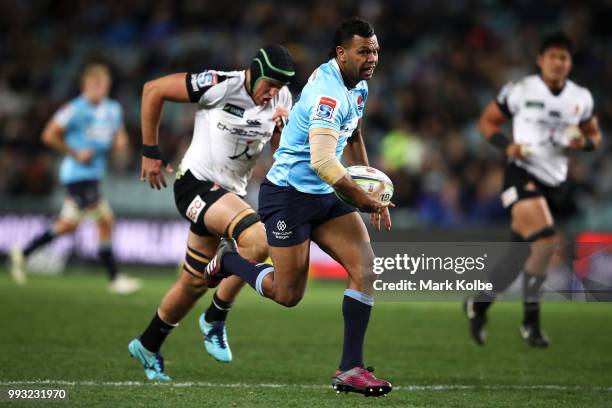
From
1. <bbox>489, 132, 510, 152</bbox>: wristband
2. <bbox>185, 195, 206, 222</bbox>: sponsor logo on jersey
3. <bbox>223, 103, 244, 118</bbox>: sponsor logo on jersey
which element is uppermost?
<bbox>223, 103, 244, 118</bbox>: sponsor logo on jersey

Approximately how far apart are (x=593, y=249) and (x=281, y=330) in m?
3.30

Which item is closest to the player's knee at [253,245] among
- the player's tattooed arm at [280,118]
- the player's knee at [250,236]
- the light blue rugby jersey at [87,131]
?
the player's knee at [250,236]

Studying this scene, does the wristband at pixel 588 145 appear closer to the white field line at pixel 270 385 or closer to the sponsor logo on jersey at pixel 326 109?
the white field line at pixel 270 385

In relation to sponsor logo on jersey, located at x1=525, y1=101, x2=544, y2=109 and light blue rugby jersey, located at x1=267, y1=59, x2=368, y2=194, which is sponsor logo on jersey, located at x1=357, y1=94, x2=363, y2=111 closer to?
light blue rugby jersey, located at x1=267, y1=59, x2=368, y2=194

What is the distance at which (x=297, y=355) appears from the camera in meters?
8.88

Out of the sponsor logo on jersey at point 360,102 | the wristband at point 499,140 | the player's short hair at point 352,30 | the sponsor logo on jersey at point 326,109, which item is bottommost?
the wristband at point 499,140

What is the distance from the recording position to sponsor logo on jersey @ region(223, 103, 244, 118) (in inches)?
304

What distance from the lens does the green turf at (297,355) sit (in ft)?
22.2

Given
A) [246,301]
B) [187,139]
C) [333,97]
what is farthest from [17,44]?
[333,97]

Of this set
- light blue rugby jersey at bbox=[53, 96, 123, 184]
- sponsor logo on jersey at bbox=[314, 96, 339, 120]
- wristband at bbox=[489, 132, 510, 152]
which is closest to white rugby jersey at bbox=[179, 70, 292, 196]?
sponsor logo on jersey at bbox=[314, 96, 339, 120]

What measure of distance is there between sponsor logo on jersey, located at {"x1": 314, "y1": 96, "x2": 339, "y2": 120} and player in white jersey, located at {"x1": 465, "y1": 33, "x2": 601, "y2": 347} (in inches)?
151

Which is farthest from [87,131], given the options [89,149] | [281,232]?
[281,232]

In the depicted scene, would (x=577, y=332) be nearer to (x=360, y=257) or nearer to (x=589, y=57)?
A: (x=360, y=257)

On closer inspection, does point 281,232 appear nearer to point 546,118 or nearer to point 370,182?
point 370,182
